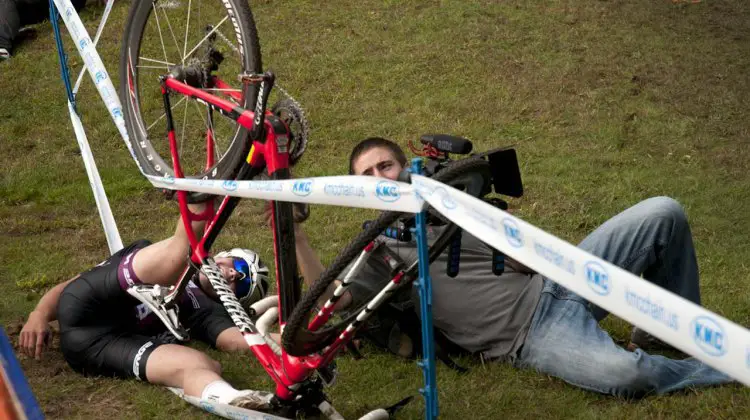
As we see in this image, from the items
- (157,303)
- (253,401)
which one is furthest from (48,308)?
(253,401)

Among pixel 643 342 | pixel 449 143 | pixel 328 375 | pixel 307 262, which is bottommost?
pixel 643 342

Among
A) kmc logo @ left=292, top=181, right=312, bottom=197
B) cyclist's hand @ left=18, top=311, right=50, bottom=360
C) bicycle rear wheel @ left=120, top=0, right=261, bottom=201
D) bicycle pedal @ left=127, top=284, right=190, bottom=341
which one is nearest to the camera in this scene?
kmc logo @ left=292, top=181, right=312, bottom=197

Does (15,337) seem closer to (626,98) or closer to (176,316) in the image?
(176,316)

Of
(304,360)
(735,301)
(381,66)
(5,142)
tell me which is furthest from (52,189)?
(735,301)

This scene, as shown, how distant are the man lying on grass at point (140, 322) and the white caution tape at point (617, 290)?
1569 mm

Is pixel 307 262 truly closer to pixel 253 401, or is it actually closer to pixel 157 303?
pixel 253 401

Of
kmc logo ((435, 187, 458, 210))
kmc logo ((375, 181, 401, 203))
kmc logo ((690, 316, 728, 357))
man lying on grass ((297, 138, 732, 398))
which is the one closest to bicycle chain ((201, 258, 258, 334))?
man lying on grass ((297, 138, 732, 398))

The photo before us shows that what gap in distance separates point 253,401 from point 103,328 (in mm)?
925

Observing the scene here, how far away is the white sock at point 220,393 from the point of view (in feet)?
11.6

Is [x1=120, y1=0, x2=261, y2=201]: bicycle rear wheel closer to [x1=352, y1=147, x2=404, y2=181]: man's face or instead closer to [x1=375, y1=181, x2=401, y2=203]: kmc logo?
[x1=352, y1=147, x2=404, y2=181]: man's face

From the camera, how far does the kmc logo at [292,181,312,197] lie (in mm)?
2850

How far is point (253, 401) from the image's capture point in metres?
3.47

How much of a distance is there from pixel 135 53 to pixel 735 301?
2877 millimetres

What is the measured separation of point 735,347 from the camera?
6.14ft
